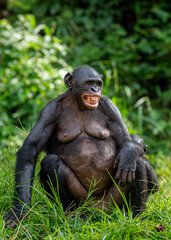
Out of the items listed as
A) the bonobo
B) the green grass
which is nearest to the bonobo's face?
the bonobo

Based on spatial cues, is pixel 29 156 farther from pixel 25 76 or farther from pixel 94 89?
pixel 25 76

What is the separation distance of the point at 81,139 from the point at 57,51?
439cm

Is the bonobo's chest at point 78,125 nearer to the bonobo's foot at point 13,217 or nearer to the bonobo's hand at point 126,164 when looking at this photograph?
the bonobo's hand at point 126,164

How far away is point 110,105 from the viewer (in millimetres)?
3615

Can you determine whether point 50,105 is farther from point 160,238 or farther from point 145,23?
point 145,23

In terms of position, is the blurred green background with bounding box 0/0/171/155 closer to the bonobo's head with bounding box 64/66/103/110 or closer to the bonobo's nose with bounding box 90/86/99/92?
the bonobo's head with bounding box 64/66/103/110

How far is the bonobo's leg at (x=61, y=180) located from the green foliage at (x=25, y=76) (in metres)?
2.93

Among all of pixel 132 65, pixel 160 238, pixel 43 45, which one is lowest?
pixel 132 65

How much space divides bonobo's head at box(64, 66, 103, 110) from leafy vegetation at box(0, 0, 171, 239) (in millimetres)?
1168

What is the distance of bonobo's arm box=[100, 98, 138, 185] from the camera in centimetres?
334

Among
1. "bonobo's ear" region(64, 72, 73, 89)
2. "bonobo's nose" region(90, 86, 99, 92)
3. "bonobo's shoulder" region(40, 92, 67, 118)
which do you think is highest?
"bonobo's ear" region(64, 72, 73, 89)

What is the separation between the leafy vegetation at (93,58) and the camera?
264 inches

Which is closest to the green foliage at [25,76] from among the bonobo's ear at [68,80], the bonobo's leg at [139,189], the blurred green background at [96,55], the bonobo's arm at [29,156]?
the blurred green background at [96,55]

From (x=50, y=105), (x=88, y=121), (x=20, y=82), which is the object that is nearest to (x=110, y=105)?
(x=88, y=121)
